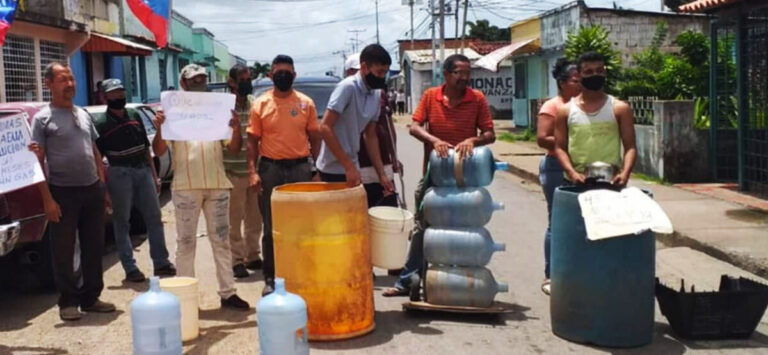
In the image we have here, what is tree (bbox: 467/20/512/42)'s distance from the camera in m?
Result: 85.2

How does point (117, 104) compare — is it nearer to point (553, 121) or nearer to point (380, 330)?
point (380, 330)

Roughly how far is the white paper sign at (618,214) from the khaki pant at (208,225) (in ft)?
9.23

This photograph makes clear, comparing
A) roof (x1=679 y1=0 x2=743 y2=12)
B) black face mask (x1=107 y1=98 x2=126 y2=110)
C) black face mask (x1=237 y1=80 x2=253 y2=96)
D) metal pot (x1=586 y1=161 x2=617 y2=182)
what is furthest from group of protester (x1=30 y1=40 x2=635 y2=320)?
roof (x1=679 y1=0 x2=743 y2=12)

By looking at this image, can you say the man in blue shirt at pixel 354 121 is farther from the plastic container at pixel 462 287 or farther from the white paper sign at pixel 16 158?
the white paper sign at pixel 16 158

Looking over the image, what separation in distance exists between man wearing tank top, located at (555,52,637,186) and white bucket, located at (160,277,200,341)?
2663mm

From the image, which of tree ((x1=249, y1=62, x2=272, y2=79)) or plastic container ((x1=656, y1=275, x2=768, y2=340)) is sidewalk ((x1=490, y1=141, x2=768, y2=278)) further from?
tree ((x1=249, y1=62, x2=272, y2=79))

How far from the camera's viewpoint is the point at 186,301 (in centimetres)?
617

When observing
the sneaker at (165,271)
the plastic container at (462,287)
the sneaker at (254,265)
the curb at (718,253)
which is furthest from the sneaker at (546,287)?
the sneaker at (165,271)

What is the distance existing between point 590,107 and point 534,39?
25.6 meters

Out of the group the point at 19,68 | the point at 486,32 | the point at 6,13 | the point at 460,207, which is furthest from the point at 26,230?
the point at 486,32

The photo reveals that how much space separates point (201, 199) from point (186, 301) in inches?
41.1

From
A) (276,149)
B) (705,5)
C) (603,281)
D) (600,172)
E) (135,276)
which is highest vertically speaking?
(705,5)

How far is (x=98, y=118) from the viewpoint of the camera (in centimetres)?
815

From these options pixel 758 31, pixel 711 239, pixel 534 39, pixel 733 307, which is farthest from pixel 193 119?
pixel 534 39
